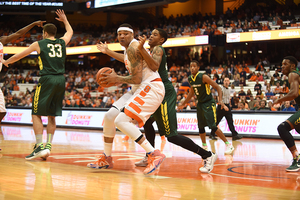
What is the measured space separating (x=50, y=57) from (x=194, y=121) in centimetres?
859

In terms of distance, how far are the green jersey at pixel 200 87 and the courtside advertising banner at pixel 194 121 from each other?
5.00 metres

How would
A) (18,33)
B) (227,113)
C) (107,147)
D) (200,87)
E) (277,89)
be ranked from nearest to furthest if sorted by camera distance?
(107,147) < (18,33) < (200,87) < (227,113) < (277,89)

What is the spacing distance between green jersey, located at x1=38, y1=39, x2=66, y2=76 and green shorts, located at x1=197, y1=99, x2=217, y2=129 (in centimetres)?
360

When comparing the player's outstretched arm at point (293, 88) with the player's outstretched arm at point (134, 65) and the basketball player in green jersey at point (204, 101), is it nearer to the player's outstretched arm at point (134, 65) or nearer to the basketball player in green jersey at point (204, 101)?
the player's outstretched arm at point (134, 65)

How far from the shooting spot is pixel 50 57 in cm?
586

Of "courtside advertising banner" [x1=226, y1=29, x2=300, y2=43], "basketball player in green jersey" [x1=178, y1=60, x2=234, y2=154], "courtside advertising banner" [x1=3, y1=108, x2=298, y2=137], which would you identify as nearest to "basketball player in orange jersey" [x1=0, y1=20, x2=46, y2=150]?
"basketball player in green jersey" [x1=178, y1=60, x2=234, y2=154]

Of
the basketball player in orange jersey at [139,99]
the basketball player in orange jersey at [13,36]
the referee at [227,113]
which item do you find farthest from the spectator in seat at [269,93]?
the basketball player in orange jersey at [139,99]

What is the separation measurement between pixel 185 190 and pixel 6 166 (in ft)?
9.14

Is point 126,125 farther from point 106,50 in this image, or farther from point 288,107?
point 288,107

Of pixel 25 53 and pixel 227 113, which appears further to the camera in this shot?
pixel 227 113

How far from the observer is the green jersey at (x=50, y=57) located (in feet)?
19.1

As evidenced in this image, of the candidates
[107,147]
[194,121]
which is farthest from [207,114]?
[194,121]

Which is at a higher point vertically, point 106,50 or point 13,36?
point 13,36

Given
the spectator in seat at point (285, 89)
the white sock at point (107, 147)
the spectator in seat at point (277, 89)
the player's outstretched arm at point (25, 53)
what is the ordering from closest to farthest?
the white sock at point (107, 147) → the player's outstretched arm at point (25, 53) → the spectator in seat at point (285, 89) → the spectator in seat at point (277, 89)
